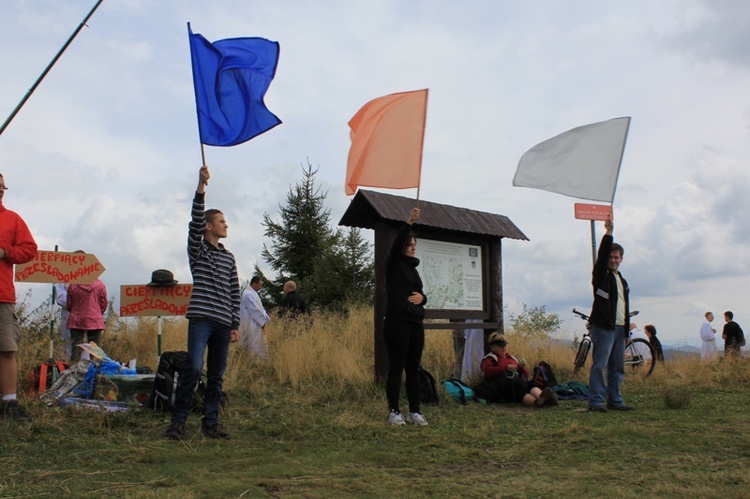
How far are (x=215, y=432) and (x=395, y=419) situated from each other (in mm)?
1847

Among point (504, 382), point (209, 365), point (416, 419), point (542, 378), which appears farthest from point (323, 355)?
point (209, 365)

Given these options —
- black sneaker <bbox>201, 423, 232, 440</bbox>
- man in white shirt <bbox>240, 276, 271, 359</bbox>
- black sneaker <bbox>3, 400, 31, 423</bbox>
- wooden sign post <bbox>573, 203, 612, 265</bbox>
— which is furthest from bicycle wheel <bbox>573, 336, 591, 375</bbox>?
black sneaker <bbox>3, 400, 31, 423</bbox>

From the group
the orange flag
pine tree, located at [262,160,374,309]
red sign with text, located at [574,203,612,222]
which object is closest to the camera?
the orange flag

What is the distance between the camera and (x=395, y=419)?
7.02 metres

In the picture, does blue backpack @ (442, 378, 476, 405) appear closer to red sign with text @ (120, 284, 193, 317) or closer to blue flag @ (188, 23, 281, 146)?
red sign with text @ (120, 284, 193, 317)

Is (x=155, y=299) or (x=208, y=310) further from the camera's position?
(x=155, y=299)

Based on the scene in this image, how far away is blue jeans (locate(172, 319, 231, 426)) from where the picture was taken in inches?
235

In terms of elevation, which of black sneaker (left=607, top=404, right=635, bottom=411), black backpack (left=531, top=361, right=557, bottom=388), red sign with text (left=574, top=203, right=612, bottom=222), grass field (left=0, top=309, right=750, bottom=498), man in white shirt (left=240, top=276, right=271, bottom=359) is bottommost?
grass field (left=0, top=309, right=750, bottom=498)

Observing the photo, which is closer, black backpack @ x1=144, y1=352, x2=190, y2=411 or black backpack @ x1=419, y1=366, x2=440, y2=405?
black backpack @ x1=144, y1=352, x2=190, y2=411

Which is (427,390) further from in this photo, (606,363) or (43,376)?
(43,376)

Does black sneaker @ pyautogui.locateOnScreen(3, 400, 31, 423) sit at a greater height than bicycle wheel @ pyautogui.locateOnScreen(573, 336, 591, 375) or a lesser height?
lesser

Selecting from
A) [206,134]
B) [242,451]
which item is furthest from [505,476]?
[206,134]

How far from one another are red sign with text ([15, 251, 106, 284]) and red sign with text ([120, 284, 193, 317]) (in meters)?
0.43

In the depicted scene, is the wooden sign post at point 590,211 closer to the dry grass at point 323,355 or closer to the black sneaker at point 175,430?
the dry grass at point 323,355
